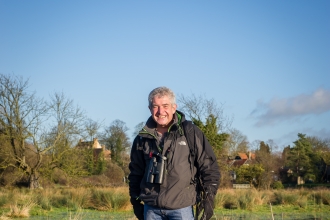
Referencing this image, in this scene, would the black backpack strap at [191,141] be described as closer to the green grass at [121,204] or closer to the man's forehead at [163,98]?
the man's forehead at [163,98]

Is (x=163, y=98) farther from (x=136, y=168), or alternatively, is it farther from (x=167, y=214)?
(x=167, y=214)

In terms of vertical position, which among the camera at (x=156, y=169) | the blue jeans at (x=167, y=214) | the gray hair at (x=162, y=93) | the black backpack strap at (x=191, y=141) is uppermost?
the gray hair at (x=162, y=93)

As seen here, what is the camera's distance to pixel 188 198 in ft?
11.2

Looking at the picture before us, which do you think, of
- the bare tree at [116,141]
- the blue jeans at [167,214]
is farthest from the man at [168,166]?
the bare tree at [116,141]

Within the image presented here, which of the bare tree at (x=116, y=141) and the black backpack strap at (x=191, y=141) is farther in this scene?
the bare tree at (x=116, y=141)

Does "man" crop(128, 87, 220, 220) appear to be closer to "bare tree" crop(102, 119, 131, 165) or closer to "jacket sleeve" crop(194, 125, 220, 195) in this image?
"jacket sleeve" crop(194, 125, 220, 195)

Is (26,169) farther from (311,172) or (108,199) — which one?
(311,172)

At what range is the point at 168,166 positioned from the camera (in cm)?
344

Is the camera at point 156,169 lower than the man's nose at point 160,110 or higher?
lower

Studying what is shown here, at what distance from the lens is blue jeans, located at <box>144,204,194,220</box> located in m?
3.37

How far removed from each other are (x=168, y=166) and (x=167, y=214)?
1.15 ft

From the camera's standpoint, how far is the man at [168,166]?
3.39m

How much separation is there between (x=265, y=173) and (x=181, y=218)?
3453cm

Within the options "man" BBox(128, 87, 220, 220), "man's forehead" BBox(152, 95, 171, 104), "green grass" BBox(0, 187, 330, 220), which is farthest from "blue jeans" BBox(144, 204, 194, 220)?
"green grass" BBox(0, 187, 330, 220)
